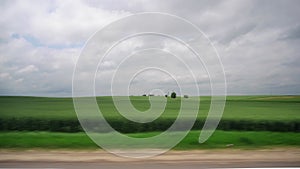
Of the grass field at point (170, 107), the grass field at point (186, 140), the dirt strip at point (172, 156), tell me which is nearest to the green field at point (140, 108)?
the grass field at point (170, 107)

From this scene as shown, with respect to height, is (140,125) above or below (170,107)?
below

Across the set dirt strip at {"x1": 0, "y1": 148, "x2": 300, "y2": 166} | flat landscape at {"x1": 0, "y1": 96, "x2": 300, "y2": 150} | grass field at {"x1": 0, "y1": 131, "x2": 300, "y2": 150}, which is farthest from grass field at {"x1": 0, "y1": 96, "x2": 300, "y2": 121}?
dirt strip at {"x1": 0, "y1": 148, "x2": 300, "y2": 166}

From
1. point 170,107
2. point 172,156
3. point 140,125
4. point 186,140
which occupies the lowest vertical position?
A: point 172,156

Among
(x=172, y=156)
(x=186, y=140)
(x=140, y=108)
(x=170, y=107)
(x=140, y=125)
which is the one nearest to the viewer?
(x=172, y=156)

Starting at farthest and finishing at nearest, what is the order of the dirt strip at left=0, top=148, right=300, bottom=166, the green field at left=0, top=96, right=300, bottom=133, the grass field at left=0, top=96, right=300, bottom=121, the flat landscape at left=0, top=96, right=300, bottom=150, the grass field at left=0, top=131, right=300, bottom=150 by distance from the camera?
the grass field at left=0, top=96, right=300, bottom=121 < the green field at left=0, top=96, right=300, bottom=133 < the flat landscape at left=0, top=96, right=300, bottom=150 < the grass field at left=0, top=131, right=300, bottom=150 < the dirt strip at left=0, top=148, right=300, bottom=166

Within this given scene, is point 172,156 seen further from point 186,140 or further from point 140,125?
point 140,125

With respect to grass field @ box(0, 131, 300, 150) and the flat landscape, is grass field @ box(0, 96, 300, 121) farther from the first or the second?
grass field @ box(0, 131, 300, 150)

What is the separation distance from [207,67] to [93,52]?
293cm

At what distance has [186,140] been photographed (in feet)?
30.3

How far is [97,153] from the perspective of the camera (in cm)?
858

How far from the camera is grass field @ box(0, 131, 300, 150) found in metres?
8.94

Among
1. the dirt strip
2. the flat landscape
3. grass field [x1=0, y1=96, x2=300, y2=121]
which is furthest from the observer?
grass field [x1=0, y1=96, x2=300, y2=121]

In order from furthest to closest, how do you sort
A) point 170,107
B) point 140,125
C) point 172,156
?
point 170,107
point 140,125
point 172,156

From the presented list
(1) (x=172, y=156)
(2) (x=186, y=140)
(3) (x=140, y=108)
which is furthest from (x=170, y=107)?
(1) (x=172, y=156)
